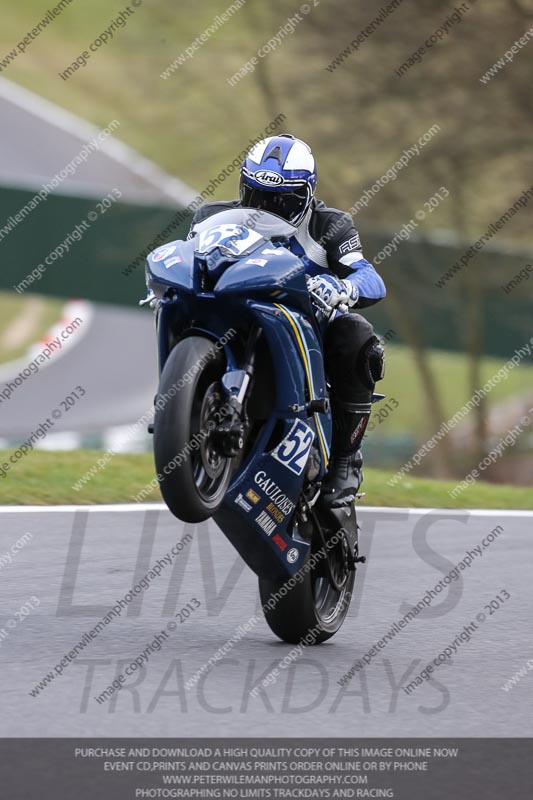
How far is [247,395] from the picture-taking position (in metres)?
5.31

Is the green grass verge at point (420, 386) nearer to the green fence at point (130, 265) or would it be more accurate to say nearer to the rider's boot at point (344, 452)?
the green fence at point (130, 265)

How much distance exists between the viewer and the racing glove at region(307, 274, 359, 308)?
5.62 m

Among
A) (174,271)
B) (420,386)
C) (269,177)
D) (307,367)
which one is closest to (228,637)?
(307,367)

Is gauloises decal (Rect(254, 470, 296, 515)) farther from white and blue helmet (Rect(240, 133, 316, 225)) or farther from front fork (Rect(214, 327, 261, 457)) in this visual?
white and blue helmet (Rect(240, 133, 316, 225))

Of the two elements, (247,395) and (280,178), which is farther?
(280,178)

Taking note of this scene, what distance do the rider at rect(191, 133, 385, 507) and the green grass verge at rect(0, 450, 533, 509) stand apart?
3.77 m

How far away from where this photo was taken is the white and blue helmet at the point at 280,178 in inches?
224

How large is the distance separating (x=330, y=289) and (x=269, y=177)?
0.49m

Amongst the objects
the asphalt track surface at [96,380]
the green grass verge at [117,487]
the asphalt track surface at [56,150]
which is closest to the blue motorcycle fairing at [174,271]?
the green grass verge at [117,487]

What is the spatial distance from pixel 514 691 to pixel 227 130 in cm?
1437

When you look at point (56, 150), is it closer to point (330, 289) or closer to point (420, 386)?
point (420, 386)

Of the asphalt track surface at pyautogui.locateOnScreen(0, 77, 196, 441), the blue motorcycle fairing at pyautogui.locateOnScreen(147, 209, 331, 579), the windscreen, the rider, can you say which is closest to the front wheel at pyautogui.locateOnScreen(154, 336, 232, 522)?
the blue motorcycle fairing at pyautogui.locateOnScreen(147, 209, 331, 579)

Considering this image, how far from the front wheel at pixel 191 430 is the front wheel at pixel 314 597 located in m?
0.89
